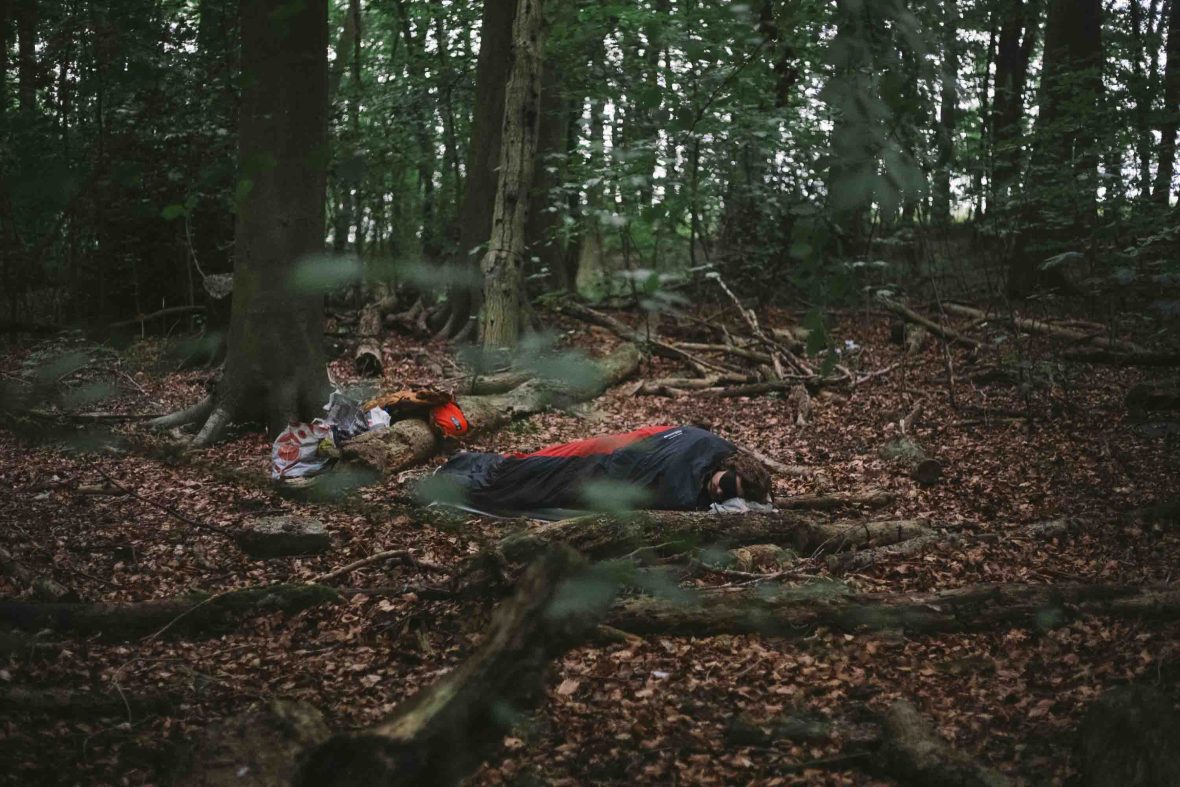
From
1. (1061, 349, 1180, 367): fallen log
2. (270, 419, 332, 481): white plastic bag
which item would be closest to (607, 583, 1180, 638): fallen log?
(270, 419, 332, 481): white plastic bag

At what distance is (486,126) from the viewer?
443 inches

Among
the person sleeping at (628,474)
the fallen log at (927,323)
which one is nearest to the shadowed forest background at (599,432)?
the fallen log at (927,323)

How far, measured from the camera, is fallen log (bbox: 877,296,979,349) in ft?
33.8

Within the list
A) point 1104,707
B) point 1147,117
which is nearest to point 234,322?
point 1104,707

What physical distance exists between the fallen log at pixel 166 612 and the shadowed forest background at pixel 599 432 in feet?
0.05

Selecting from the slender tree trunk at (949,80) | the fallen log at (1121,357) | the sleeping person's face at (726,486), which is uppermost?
the slender tree trunk at (949,80)

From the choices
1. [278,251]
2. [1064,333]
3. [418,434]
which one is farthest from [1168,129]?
[278,251]

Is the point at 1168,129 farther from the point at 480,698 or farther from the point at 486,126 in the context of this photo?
the point at 480,698

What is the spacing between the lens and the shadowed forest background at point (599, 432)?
6.91 feet

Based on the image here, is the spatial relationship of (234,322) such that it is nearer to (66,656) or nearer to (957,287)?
(66,656)

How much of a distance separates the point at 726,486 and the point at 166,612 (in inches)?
128

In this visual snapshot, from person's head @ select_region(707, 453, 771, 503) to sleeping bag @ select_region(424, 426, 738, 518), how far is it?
0.28 feet

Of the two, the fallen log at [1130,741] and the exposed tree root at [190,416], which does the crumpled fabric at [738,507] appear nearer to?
the fallen log at [1130,741]

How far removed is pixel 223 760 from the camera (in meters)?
2.75
